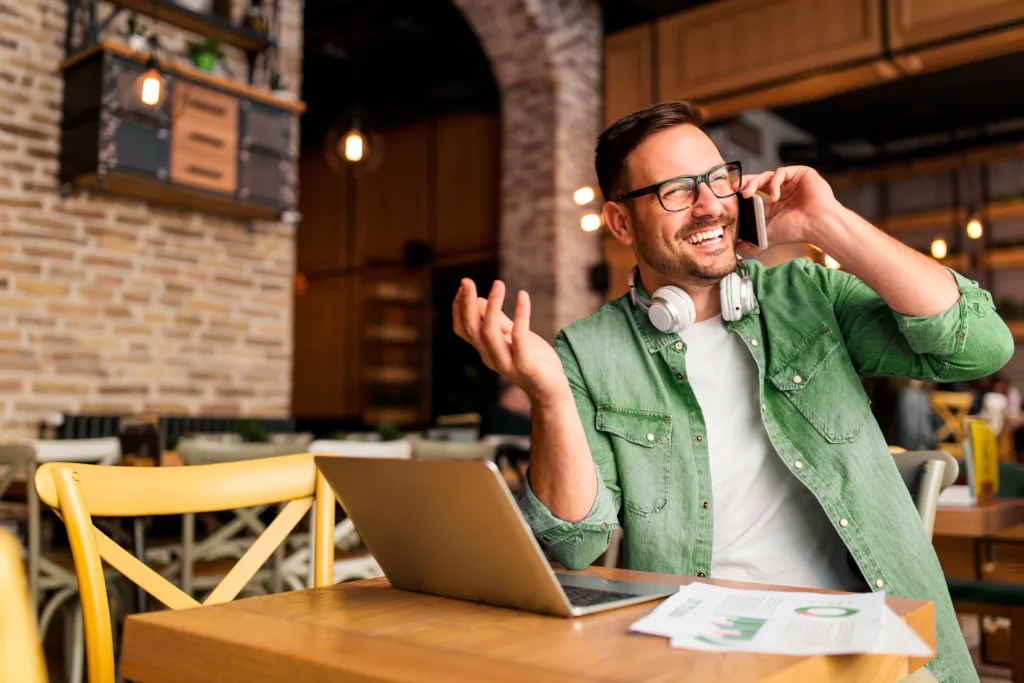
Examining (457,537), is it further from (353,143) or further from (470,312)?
(353,143)

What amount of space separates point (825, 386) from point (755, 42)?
595 centimetres

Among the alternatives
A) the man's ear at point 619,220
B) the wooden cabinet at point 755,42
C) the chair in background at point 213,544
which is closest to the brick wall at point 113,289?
the chair in background at point 213,544

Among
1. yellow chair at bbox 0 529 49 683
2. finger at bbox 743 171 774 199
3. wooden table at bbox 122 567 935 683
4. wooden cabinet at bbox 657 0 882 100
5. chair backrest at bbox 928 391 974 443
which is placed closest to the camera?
yellow chair at bbox 0 529 49 683

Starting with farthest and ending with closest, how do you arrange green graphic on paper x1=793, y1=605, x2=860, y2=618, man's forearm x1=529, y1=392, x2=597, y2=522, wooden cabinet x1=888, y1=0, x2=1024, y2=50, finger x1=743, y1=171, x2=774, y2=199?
wooden cabinet x1=888, y1=0, x2=1024, y2=50 → finger x1=743, y1=171, x2=774, y2=199 → man's forearm x1=529, y1=392, x2=597, y2=522 → green graphic on paper x1=793, y1=605, x2=860, y2=618

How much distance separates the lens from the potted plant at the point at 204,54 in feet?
17.6

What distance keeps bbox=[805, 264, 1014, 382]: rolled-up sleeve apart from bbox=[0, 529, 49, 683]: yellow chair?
1240 millimetres

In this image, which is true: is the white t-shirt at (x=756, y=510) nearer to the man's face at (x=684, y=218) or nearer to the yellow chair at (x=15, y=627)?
the man's face at (x=684, y=218)

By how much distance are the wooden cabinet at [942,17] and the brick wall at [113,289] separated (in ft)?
13.8

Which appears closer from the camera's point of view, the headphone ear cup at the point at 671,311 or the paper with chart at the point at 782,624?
the paper with chart at the point at 782,624

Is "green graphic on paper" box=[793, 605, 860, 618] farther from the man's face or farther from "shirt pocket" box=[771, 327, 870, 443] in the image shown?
the man's face

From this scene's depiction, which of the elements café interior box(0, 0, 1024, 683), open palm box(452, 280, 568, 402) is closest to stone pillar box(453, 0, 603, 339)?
café interior box(0, 0, 1024, 683)

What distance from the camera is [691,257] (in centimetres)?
149

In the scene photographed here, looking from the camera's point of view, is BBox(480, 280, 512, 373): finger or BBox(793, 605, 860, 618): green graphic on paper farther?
BBox(480, 280, 512, 373): finger

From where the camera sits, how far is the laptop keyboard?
3.03 feet
